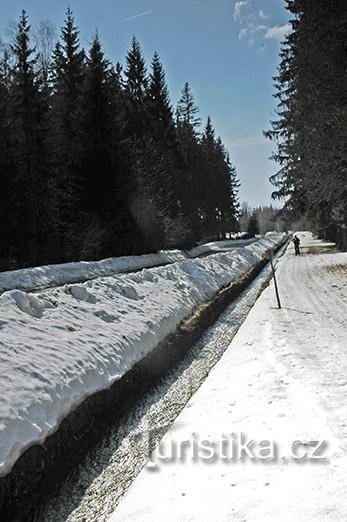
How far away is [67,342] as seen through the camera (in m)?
7.23

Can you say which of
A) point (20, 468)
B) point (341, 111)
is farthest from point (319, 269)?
point (20, 468)

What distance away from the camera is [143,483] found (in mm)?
4562

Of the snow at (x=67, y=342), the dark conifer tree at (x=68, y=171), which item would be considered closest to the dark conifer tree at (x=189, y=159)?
the dark conifer tree at (x=68, y=171)

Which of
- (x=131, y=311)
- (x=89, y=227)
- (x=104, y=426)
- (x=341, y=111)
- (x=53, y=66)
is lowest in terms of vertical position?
(x=104, y=426)

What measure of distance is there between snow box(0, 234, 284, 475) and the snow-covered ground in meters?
1.34

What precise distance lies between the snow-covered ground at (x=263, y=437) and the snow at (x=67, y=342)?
4.39 ft

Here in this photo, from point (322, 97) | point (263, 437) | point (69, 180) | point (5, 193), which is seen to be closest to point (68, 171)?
point (69, 180)

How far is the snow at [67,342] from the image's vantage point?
511 cm

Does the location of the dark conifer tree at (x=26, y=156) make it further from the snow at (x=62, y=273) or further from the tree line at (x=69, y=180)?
the snow at (x=62, y=273)

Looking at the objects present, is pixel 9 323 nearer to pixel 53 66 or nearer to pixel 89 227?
pixel 89 227

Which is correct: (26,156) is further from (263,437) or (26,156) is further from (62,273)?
(263,437)

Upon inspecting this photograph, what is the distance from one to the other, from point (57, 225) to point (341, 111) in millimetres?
15596

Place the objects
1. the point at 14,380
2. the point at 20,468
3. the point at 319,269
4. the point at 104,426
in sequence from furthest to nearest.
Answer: the point at 319,269
the point at 104,426
the point at 14,380
the point at 20,468

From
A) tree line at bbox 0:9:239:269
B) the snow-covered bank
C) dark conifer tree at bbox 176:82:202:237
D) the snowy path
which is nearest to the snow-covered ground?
the snowy path
